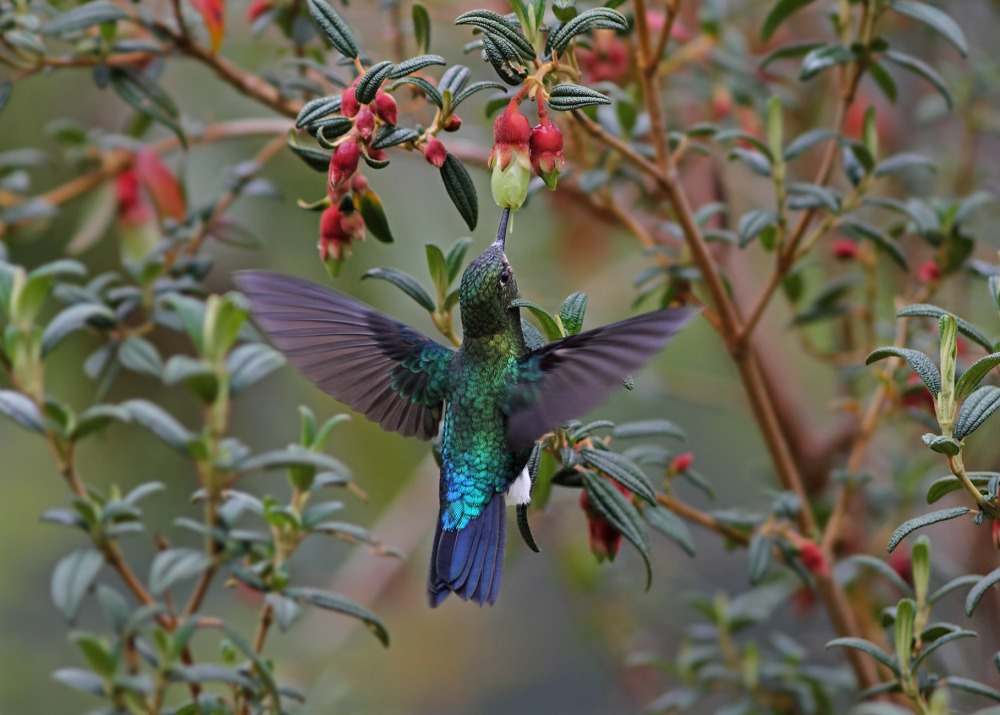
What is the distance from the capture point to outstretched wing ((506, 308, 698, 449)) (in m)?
0.85

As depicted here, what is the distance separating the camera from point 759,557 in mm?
1221

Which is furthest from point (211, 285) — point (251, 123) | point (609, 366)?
point (609, 366)

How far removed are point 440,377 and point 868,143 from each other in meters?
0.57

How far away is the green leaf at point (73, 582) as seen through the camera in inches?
40.5

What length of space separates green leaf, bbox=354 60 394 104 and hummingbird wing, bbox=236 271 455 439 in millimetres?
213

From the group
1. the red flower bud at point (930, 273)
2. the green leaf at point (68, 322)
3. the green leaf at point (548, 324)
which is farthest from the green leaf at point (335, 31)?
the red flower bud at point (930, 273)

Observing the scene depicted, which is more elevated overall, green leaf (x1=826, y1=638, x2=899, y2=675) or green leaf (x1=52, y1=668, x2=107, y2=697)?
green leaf (x1=826, y1=638, x2=899, y2=675)

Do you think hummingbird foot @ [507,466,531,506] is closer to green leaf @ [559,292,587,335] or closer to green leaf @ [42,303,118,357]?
green leaf @ [559,292,587,335]

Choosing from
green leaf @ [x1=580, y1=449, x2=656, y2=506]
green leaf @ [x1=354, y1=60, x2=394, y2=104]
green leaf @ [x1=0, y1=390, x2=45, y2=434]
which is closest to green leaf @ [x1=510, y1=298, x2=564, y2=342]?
green leaf @ [x1=580, y1=449, x2=656, y2=506]

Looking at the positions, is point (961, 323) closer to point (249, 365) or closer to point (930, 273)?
point (930, 273)

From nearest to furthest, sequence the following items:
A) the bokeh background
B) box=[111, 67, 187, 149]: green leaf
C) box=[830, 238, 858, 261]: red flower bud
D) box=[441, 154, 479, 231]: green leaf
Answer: box=[441, 154, 479, 231]: green leaf
box=[111, 67, 187, 149]: green leaf
box=[830, 238, 858, 261]: red flower bud
the bokeh background

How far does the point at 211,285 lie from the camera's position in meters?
2.29

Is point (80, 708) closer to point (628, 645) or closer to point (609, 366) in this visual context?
point (628, 645)

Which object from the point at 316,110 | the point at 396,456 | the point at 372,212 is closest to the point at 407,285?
the point at 372,212
